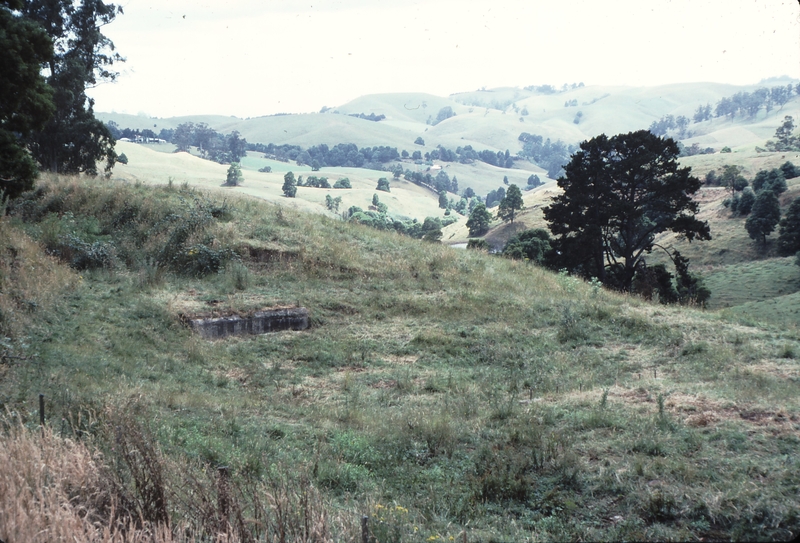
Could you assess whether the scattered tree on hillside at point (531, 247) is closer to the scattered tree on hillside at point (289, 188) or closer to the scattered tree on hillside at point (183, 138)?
the scattered tree on hillside at point (289, 188)

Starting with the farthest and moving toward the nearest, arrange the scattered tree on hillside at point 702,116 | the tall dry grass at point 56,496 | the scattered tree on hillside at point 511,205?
the scattered tree on hillside at point 702,116, the scattered tree on hillside at point 511,205, the tall dry grass at point 56,496

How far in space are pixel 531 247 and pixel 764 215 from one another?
78.3ft

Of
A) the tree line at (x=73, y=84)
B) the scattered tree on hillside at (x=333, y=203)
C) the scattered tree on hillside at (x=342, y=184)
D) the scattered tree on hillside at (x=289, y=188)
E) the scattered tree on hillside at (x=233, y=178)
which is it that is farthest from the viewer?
the scattered tree on hillside at (x=342, y=184)

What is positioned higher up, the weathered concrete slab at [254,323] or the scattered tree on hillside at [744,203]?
the scattered tree on hillside at [744,203]

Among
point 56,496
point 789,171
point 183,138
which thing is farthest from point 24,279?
point 183,138

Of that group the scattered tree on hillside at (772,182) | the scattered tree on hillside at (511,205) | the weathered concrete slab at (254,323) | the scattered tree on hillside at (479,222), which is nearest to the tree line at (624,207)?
the scattered tree on hillside at (772,182)

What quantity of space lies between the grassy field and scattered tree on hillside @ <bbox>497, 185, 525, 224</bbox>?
2270 inches

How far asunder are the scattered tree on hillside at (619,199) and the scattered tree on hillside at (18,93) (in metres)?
28.0

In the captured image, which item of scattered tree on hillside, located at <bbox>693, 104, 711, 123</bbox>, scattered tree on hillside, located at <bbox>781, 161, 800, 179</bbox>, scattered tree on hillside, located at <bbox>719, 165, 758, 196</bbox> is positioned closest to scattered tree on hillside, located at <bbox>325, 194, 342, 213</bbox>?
scattered tree on hillside, located at <bbox>719, 165, 758, 196</bbox>

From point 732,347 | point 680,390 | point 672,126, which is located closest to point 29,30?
point 680,390

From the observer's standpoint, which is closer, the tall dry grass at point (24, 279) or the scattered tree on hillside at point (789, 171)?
the tall dry grass at point (24, 279)

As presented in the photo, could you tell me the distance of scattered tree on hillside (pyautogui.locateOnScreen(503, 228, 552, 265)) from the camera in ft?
126

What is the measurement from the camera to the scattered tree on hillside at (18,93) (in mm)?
12867

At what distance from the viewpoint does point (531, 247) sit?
4041 centimetres
